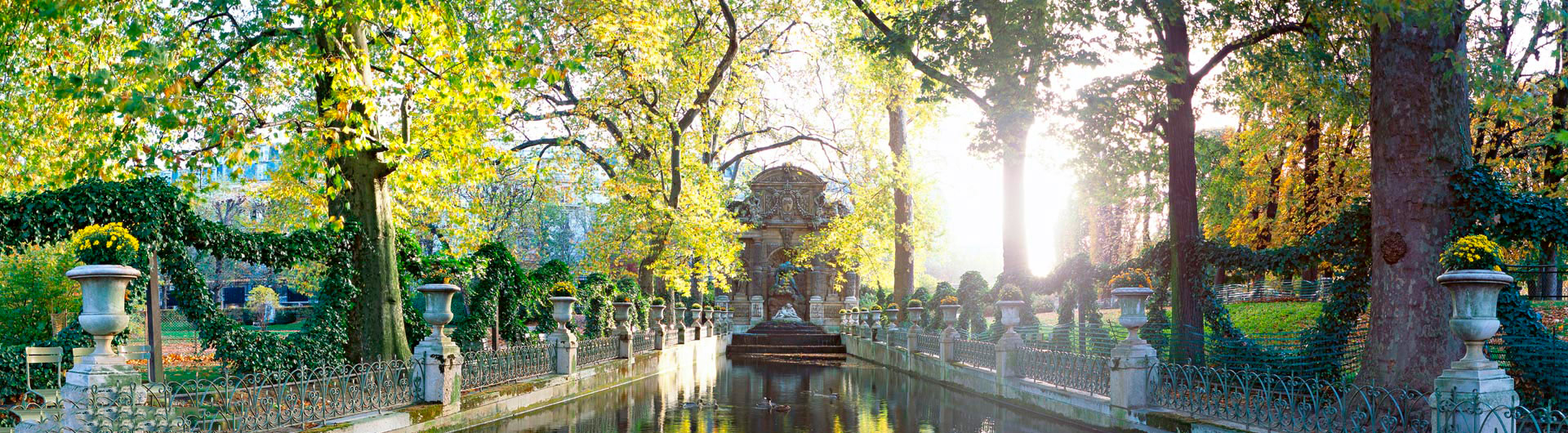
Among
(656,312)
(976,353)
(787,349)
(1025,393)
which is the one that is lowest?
(787,349)

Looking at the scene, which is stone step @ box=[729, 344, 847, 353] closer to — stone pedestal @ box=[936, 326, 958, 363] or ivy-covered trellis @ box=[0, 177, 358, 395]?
stone pedestal @ box=[936, 326, 958, 363]

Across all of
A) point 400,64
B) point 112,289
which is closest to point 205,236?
point 400,64

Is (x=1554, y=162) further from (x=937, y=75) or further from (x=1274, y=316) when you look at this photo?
(x=937, y=75)

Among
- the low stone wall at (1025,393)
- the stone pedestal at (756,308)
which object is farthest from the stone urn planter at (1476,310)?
the stone pedestal at (756,308)

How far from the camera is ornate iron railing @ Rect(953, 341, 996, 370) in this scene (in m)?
17.7

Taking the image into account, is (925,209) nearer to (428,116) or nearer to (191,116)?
(428,116)

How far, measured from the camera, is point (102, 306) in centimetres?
846

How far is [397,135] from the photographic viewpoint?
46.7ft

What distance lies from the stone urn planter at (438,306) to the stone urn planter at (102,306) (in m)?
4.41

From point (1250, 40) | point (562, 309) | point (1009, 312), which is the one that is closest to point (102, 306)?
point (562, 309)

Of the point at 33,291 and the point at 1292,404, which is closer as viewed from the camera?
the point at 1292,404

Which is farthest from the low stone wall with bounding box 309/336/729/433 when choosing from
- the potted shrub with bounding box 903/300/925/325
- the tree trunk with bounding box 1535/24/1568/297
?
the tree trunk with bounding box 1535/24/1568/297

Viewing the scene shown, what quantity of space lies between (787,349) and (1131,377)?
2167 cm

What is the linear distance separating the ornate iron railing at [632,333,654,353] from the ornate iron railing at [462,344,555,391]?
5.66m
